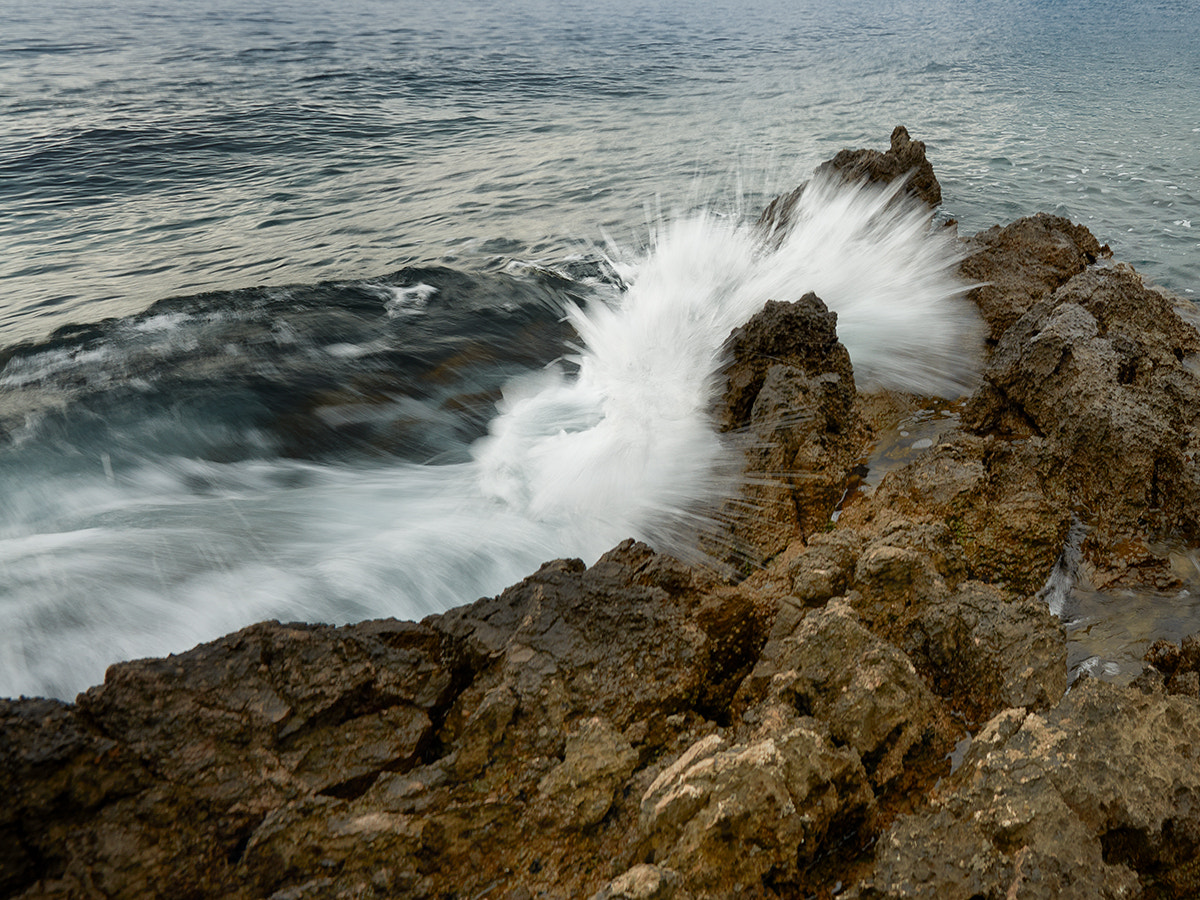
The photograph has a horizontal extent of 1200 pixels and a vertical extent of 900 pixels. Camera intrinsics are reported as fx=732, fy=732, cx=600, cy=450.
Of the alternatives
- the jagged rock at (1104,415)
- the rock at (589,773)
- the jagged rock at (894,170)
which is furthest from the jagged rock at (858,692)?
the jagged rock at (894,170)

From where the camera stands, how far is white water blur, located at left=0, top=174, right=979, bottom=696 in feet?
11.9

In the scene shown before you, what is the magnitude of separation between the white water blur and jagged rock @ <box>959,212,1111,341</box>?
8.4 inches

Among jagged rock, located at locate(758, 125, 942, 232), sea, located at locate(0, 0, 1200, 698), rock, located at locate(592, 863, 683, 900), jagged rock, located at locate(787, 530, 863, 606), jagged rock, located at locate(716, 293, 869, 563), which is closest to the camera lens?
rock, located at locate(592, 863, 683, 900)

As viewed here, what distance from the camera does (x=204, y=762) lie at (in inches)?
85.0

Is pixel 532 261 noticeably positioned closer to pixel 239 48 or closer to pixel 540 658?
pixel 540 658

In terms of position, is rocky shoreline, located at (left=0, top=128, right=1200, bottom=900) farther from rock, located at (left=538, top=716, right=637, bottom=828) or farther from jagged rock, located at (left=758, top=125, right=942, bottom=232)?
jagged rock, located at (left=758, top=125, right=942, bottom=232)

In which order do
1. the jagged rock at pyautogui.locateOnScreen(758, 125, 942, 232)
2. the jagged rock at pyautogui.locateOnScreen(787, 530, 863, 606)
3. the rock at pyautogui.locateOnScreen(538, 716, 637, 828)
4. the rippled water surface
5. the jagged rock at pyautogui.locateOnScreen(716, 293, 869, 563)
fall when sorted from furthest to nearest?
the rippled water surface < the jagged rock at pyautogui.locateOnScreen(758, 125, 942, 232) < the jagged rock at pyautogui.locateOnScreen(716, 293, 869, 563) < the jagged rock at pyautogui.locateOnScreen(787, 530, 863, 606) < the rock at pyautogui.locateOnScreen(538, 716, 637, 828)

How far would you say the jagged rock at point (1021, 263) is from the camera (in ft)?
20.1

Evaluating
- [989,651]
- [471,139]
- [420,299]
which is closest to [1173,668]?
[989,651]

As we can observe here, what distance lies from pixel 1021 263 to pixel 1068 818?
6033 millimetres

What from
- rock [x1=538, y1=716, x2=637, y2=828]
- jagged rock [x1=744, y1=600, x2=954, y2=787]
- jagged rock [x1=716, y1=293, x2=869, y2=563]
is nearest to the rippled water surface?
jagged rock [x1=716, y1=293, x2=869, y2=563]

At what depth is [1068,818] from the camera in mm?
1858

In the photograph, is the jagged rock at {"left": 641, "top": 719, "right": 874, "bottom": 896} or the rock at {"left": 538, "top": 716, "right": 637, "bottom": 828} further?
the rock at {"left": 538, "top": 716, "right": 637, "bottom": 828}

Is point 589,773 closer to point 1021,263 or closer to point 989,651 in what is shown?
point 989,651
